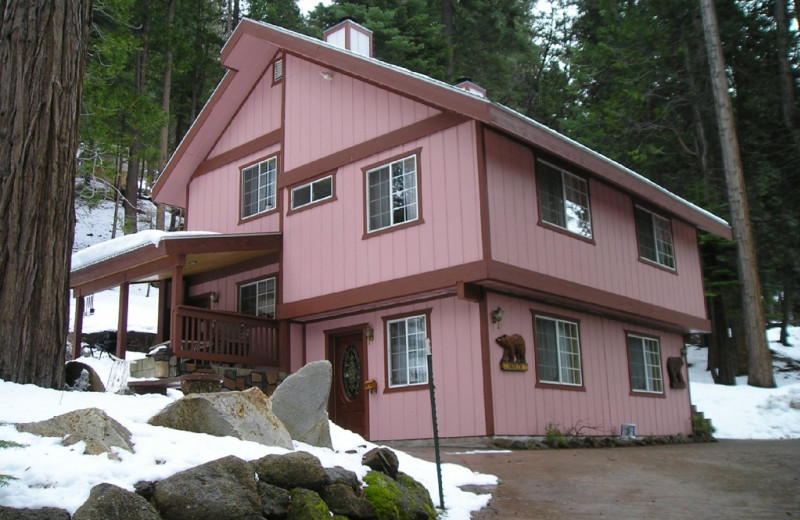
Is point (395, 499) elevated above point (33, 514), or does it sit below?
below

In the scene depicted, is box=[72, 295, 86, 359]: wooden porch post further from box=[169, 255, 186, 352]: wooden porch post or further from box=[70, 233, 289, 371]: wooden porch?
box=[169, 255, 186, 352]: wooden porch post

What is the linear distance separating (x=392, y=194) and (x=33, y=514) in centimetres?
972

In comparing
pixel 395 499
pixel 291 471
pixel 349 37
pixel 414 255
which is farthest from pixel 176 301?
pixel 291 471

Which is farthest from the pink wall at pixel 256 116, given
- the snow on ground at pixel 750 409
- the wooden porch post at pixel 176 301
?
the snow on ground at pixel 750 409

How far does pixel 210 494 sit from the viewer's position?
4387mm

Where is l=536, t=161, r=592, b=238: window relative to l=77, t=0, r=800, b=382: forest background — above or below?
below

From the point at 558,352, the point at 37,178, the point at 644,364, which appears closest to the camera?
the point at 37,178

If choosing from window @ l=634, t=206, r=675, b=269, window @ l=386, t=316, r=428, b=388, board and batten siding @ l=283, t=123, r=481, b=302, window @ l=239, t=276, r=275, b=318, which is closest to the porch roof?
window @ l=239, t=276, r=275, b=318

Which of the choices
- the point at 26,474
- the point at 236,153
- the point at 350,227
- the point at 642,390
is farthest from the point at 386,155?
the point at 26,474

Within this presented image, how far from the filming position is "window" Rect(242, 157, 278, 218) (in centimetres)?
1570

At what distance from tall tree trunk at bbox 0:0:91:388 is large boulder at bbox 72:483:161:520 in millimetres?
2424

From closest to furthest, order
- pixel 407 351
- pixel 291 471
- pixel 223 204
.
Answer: pixel 291 471 → pixel 407 351 → pixel 223 204

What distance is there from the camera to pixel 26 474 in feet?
13.4

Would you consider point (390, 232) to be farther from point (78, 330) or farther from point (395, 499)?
point (395, 499)
